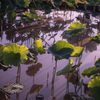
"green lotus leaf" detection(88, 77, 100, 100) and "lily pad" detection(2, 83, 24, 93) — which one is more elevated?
"green lotus leaf" detection(88, 77, 100, 100)

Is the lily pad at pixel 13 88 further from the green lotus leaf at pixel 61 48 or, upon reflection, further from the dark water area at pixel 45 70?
the green lotus leaf at pixel 61 48

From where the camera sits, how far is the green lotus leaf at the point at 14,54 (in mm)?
1442

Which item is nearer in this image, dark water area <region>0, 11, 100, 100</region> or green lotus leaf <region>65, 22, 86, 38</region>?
dark water area <region>0, 11, 100, 100</region>

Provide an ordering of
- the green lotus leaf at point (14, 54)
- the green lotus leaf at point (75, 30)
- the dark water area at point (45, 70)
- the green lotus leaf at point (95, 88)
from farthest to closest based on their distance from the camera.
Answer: the green lotus leaf at point (75, 30), the dark water area at point (45, 70), the green lotus leaf at point (14, 54), the green lotus leaf at point (95, 88)

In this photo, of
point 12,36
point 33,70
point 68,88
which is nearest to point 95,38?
point 68,88

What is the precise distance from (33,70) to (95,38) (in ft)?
2.12

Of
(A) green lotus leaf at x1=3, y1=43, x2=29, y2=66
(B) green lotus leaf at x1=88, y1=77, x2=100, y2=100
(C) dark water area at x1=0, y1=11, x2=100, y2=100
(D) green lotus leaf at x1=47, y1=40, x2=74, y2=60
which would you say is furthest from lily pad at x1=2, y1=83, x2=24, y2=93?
(B) green lotus leaf at x1=88, y1=77, x2=100, y2=100

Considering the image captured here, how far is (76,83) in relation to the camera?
172 cm

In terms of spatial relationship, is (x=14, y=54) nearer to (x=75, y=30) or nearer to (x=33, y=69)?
(x=33, y=69)

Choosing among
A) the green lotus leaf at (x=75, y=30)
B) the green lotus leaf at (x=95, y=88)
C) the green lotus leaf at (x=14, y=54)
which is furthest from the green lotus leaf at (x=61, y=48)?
the green lotus leaf at (x=95, y=88)

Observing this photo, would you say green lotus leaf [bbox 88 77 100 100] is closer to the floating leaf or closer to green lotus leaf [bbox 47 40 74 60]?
green lotus leaf [bbox 47 40 74 60]

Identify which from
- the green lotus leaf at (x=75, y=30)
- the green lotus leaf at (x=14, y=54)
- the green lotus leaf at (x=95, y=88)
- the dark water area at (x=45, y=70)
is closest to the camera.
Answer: the green lotus leaf at (x=95, y=88)

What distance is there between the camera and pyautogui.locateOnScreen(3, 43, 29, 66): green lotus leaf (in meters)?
1.44

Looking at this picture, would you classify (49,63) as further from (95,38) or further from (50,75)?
A: (95,38)
